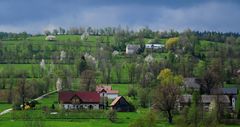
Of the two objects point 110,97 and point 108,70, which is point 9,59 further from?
point 110,97

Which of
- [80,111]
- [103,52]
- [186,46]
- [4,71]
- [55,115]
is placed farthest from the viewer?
[186,46]

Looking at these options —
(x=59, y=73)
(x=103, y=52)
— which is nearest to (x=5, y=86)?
(x=59, y=73)

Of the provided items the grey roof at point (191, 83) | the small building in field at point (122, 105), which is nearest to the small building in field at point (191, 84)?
the grey roof at point (191, 83)

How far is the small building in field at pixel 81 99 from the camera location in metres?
103

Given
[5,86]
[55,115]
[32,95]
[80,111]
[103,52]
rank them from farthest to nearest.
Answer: [103,52], [5,86], [32,95], [80,111], [55,115]

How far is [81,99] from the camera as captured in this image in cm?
10438

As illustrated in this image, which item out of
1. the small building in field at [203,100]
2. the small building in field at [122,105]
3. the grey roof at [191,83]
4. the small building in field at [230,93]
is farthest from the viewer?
the grey roof at [191,83]

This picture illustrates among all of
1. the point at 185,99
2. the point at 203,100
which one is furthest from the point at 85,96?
the point at 203,100

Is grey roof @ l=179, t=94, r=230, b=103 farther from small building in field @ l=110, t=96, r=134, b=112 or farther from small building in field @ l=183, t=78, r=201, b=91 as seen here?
small building in field @ l=183, t=78, r=201, b=91

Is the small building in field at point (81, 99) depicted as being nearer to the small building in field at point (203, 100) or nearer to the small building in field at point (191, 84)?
the small building in field at point (203, 100)

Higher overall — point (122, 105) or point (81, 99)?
point (81, 99)

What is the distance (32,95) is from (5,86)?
15.5m

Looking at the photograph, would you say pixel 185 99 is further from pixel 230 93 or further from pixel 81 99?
pixel 81 99

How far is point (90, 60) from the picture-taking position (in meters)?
160
